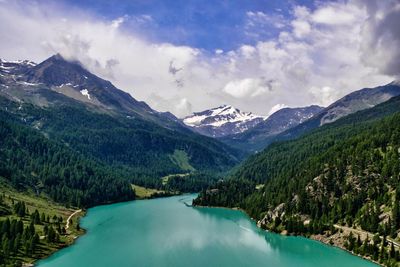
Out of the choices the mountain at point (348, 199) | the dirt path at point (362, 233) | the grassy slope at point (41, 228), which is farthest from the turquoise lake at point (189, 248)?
the dirt path at point (362, 233)

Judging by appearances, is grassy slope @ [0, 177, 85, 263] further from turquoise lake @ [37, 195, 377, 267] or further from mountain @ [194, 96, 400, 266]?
mountain @ [194, 96, 400, 266]

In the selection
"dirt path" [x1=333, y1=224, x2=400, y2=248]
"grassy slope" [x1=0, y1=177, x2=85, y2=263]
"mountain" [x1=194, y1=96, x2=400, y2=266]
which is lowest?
"grassy slope" [x1=0, y1=177, x2=85, y2=263]

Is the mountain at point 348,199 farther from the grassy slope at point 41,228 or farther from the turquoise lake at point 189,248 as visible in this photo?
the grassy slope at point 41,228

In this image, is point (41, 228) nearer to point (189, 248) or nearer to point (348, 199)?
point (189, 248)

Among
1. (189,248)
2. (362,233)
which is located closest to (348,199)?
(362,233)

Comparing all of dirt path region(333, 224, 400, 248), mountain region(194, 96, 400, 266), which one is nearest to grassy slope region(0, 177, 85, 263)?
mountain region(194, 96, 400, 266)

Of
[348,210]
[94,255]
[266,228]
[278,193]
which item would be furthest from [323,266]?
[278,193]

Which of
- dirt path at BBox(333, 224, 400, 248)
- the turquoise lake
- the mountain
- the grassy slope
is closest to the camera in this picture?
the turquoise lake

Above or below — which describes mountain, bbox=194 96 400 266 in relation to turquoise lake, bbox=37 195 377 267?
above
